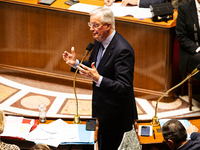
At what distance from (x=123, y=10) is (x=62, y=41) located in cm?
109

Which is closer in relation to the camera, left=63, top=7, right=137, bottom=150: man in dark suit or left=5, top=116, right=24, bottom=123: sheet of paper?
left=63, top=7, right=137, bottom=150: man in dark suit

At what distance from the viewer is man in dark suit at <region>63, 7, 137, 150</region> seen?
120 inches

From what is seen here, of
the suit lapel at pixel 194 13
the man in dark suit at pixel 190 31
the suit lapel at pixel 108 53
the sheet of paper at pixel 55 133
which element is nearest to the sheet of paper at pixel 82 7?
the man in dark suit at pixel 190 31

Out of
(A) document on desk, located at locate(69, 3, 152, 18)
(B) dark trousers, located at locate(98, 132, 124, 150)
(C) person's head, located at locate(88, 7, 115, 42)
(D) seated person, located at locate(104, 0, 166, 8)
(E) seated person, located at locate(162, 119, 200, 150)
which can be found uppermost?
(D) seated person, located at locate(104, 0, 166, 8)

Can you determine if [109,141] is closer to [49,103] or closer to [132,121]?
[132,121]

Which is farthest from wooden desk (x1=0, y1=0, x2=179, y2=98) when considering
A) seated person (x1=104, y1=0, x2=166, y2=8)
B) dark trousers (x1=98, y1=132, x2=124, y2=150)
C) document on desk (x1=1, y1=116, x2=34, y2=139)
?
document on desk (x1=1, y1=116, x2=34, y2=139)

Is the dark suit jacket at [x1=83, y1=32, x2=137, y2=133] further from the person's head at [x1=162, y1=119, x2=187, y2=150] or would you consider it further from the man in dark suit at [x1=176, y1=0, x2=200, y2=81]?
the man in dark suit at [x1=176, y1=0, x2=200, y2=81]

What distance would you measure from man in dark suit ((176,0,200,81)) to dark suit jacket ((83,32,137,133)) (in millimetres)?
1702

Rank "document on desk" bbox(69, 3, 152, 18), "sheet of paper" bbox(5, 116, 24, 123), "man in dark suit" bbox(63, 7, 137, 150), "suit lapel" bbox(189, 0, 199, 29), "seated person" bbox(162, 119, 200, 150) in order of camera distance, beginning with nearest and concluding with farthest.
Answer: "seated person" bbox(162, 119, 200, 150) → "man in dark suit" bbox(63, 7, 137, 150) → "sheet of paper" bbox(5, 116, 24, 123) → "suit lapel" bbox(189, 0, 199, 29) → "document on desk" bbox(69, 3, 152, 18)

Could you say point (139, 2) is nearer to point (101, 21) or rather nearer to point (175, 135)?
point (101, 21)

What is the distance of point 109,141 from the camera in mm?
3582

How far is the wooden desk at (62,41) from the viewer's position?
16.8 feet

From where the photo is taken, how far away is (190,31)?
484 cm

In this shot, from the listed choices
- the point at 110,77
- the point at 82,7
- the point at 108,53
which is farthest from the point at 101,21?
the point at 82,7
